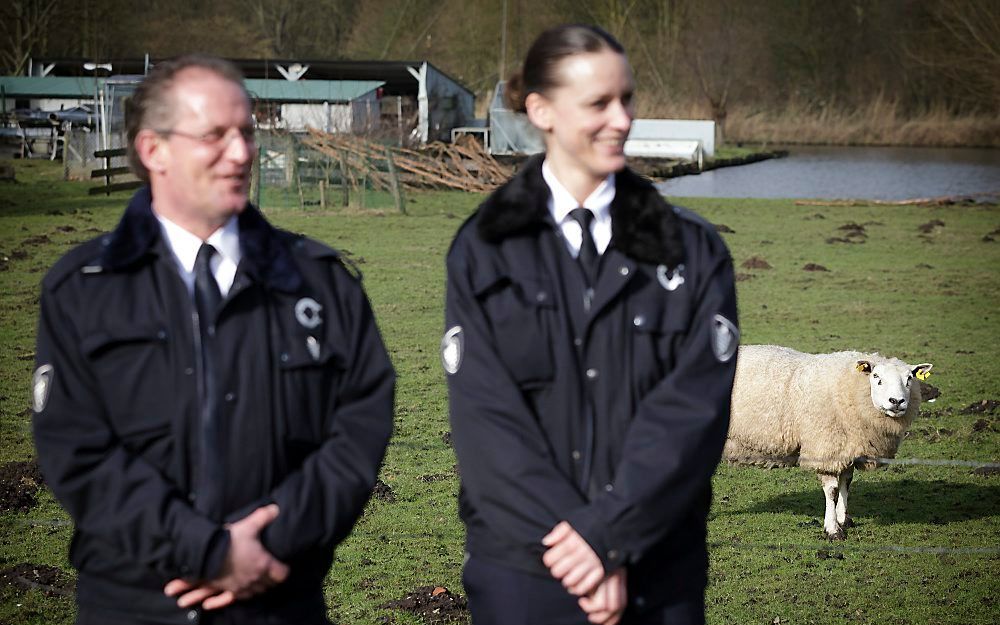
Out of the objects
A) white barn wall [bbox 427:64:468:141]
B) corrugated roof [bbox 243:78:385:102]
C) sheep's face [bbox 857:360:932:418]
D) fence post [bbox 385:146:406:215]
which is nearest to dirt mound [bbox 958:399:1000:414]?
sheep's face [bbox 857:360:932:418]

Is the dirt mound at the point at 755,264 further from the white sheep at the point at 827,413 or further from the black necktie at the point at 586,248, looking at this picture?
the black necktie at the point at 586,248

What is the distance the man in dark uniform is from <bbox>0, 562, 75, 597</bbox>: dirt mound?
297 centimetres

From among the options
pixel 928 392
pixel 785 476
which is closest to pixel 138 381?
pixel 785 476

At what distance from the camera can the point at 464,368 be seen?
2846 millimetres

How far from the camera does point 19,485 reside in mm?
7074

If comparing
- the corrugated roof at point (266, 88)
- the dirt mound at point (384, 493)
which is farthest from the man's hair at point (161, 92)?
the corrugated roof at point (266, 88)

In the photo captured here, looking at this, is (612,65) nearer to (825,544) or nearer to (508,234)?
(508,234)

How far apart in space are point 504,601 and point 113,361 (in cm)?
107

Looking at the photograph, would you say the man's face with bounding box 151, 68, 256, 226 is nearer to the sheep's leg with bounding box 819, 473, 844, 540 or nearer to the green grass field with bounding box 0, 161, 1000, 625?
the green grass field with bounding box 0, 161, 1000, 625

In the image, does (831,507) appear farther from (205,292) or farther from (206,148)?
(206,148)

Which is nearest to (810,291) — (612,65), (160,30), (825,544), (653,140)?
(825,544)

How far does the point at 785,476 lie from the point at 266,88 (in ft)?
112

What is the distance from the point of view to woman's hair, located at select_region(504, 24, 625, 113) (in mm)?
2852

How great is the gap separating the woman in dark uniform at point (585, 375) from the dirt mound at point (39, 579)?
3.29m
